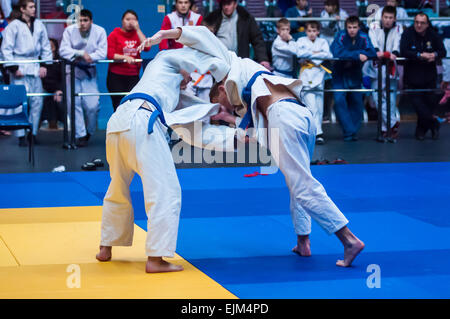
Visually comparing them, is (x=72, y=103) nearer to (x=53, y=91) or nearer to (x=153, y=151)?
(x=53, y=91)

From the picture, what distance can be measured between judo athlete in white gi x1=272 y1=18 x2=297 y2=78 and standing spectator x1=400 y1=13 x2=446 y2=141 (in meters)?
1.67

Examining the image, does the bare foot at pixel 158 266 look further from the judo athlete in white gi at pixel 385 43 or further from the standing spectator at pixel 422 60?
the standing spectator at pixel 422 60

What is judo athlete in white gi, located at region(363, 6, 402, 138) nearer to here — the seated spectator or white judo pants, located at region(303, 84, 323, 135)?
white judo pants, located at region(303, 84, 323, 135)

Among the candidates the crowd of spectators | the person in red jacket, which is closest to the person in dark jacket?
the crowd of spectators

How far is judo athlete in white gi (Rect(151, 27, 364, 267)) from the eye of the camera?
13.6 feet

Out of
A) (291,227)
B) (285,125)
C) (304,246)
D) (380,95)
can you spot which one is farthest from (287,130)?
(380,95)

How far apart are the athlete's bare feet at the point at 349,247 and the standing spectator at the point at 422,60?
649 cm

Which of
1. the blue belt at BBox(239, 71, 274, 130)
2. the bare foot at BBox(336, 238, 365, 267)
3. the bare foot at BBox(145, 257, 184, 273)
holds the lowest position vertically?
the bare foot at BBox(145, 257, 184, 273)

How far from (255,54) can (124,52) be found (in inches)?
68.5

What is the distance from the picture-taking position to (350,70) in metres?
10.2

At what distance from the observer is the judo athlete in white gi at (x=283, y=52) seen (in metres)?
9.77

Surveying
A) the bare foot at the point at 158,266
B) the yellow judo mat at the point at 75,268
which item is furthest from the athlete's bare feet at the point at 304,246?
the bare foot at the point at 158,266

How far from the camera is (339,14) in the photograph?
473 inches
